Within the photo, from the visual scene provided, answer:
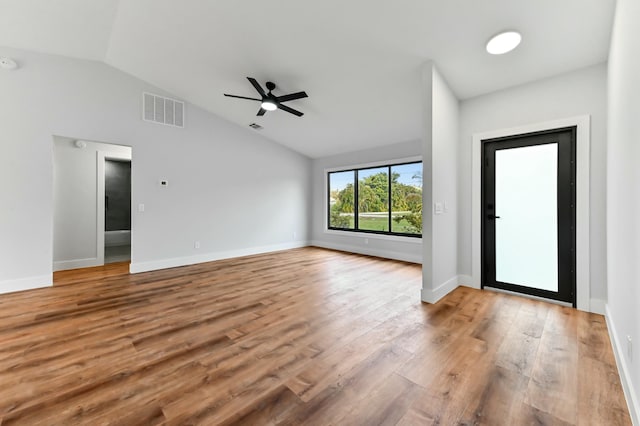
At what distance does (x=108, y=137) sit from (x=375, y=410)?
16.9 feet

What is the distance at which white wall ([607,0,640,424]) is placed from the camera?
137 cm

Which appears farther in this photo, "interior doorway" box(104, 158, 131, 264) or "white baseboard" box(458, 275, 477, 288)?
"interior doorway" box(104, 158, 131, 264)

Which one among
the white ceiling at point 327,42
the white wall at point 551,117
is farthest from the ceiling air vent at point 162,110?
the white wall at point 551,117

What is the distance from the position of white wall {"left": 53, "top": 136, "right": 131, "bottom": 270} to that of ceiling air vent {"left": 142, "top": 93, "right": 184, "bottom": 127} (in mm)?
1276

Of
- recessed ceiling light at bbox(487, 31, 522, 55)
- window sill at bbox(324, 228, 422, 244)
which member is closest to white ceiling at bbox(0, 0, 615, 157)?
recessed ceiling light at bbox(487, 31, 522, 55)

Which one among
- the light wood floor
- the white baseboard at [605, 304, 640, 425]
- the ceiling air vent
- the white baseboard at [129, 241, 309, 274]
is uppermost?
the ceiling air vent

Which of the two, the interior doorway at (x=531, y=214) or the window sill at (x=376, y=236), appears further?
the window sill at (x=376, y=236)

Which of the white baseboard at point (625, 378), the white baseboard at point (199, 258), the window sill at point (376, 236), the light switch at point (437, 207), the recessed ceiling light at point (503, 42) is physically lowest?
the white baseboard at point (625, 378)

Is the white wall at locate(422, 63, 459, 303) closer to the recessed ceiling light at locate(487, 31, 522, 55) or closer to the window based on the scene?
the recessed ceiling light at locate(487, 31, 522, 55)

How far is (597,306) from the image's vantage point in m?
2.66

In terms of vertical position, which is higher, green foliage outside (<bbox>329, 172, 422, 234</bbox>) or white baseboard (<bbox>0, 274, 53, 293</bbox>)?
green foliage outside (<bbox>329, 172, 422, 234</bbox>)

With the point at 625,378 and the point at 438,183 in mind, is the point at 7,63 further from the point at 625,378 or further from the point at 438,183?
the point at 625,378

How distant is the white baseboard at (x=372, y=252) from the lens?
512cm

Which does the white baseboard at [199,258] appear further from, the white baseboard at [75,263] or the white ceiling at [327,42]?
the white ceiling at [327,42]
